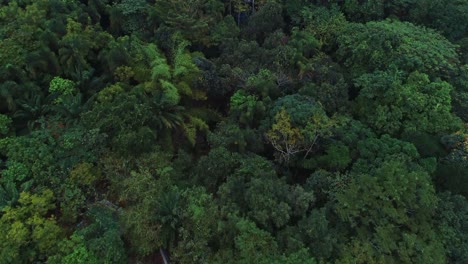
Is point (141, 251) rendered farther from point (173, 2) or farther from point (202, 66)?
point (173, 2)

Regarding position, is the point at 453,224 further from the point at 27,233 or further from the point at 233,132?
the point at 27,233

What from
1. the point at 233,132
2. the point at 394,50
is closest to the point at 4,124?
the point at 233,132

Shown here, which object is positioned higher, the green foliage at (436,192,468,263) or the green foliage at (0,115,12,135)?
the green foliage at (0,115,12,135)

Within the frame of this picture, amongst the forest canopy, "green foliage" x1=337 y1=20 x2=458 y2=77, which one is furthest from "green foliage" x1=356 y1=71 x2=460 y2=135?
"green foliage" x1=337 y1=20 x2=458 y2=77

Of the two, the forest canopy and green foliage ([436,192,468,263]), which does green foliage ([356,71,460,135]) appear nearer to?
the forest canopy

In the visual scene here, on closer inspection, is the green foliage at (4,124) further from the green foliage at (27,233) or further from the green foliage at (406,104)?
the green foliage at (406,104)

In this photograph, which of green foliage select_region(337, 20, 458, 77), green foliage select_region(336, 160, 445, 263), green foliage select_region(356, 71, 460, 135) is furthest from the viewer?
green foliage select_region(337, 20, 458, 77)

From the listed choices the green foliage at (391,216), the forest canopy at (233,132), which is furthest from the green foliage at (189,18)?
the green foliage at (391,216)

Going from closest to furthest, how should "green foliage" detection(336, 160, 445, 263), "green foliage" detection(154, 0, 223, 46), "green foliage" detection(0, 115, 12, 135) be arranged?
"green foliage" detection(336, 160, 445, 263) → "green foliage" detection(0, 115, 12, 135) → "green foliage" detection(154, 0, 223, 46)

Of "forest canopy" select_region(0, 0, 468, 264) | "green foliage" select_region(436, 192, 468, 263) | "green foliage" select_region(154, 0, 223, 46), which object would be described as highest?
"green foliage" select_region(154, 0, 223, 46)

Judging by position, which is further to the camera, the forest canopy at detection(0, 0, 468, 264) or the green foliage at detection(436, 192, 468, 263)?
the green foliage at detection(436, 192, 468, 263)
